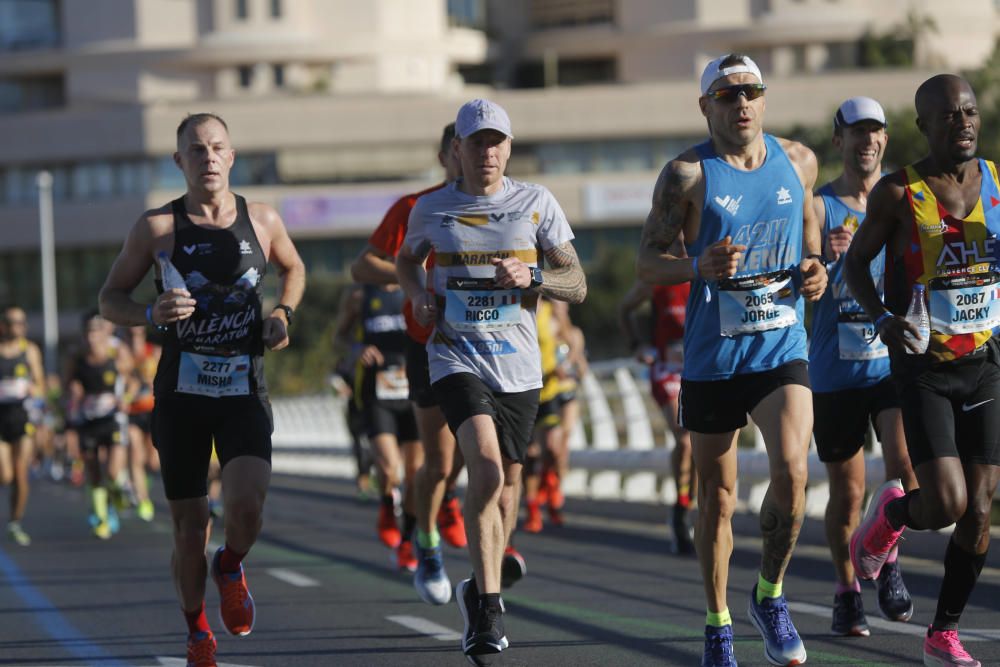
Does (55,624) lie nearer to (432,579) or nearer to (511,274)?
(432,579)

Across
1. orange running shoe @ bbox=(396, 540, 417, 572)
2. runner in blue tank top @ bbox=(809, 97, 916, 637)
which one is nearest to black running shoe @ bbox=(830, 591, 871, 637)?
runner in blue tank top @ bbox=(809, 97, 916, 637)

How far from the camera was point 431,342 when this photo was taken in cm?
877

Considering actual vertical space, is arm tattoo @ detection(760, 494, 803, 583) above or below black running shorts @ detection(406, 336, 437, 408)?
below

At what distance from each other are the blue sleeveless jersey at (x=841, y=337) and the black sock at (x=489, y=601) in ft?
6.59

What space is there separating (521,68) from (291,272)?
9268 cm

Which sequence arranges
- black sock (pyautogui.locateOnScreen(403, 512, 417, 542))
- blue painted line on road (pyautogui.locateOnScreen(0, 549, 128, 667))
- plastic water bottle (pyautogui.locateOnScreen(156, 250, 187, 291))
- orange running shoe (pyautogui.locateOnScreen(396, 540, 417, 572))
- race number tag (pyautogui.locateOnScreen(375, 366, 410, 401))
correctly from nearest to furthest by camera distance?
plastic water bottle (pyautogui.locateOnScreen(156, 250, 187, 291)), blue painted line on road (pyautogui.locateOnScreen(0, 549, 128, 667)), black sock (pyautogui.locateOnScreen(403, 512, 417, 542)), orange running shoe (pyautogui.locateOnScreen(396, 540, 417, 572)), race number tag (pyautogui.locateOnScreen(375, 366, 410, 401))

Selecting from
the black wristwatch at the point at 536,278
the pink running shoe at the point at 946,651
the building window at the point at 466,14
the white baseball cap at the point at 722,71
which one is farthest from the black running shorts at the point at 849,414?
the building window at the point at 466,14

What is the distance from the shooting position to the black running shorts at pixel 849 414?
910 centimetres

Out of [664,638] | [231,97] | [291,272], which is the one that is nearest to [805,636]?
[664,638]

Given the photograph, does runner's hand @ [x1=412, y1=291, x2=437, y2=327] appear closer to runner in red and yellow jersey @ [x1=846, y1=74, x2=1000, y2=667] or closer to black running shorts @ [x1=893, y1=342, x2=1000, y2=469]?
runner in red and yellow jersey @ [x1=846, y1=74, x2=1000, y2=667]

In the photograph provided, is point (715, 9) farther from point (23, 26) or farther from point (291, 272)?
point (291, 272)

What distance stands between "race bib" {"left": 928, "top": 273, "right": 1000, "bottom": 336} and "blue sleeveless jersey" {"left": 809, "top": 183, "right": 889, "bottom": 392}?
5.00 ft

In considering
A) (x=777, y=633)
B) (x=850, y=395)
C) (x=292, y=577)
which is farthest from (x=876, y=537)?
(x=292, y=577)

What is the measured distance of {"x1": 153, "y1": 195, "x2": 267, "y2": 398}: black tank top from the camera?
323 inches
